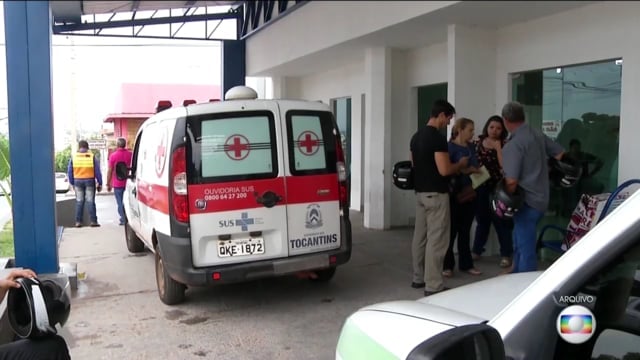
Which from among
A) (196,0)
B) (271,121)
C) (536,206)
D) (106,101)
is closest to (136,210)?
(271,121)

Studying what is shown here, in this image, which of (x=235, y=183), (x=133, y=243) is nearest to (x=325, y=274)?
(x=235, y=183)

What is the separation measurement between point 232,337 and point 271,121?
1.85m

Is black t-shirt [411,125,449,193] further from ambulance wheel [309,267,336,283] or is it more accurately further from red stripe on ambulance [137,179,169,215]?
red stripe on ambulance [137,179,169,215]

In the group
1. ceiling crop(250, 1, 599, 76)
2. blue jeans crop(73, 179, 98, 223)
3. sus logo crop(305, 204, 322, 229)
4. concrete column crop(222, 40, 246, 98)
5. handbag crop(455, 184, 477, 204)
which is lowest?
blue jeans crop(73, 179, 98, 223)

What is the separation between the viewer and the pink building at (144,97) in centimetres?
2516

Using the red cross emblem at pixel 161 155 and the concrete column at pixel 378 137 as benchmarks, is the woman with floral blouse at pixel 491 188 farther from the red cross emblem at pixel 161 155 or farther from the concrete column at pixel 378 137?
the red cross emblem at pixel 161 155

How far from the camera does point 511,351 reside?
4.83 ft

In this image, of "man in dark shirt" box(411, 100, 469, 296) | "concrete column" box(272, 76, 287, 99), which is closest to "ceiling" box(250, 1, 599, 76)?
"man in dark shirt" box(411, 100, 469, 296)

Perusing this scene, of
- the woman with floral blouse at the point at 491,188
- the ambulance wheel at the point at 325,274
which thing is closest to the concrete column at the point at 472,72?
the woman with floral blouse at the point at 491,188

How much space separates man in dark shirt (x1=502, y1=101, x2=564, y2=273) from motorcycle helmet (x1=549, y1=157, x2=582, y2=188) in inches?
25.4

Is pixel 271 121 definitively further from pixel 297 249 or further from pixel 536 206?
pixel 536 206

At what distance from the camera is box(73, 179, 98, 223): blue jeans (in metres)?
10.7

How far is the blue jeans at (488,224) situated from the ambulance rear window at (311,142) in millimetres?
2071

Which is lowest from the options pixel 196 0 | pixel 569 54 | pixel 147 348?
pixel 147 348
